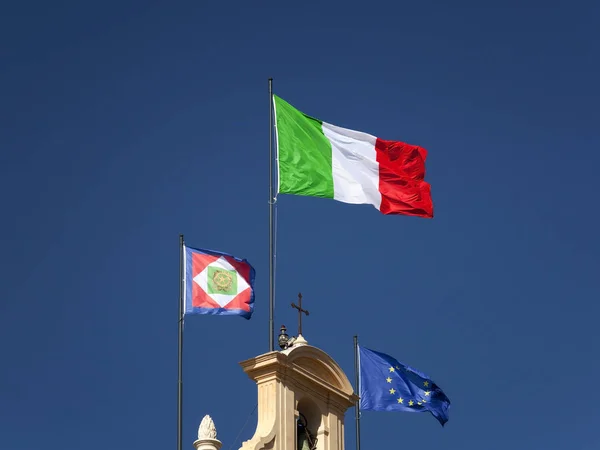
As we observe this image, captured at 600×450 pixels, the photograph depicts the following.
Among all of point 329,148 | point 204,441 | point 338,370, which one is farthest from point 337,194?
point 204,441

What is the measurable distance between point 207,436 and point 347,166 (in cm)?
986

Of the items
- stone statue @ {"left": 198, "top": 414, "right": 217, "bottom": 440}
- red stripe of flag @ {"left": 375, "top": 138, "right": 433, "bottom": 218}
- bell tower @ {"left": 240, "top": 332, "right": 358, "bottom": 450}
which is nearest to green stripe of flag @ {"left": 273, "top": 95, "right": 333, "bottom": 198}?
red stripe of flag @ {"left": 375, "top": 138, "right": 433, "bottom": 218}

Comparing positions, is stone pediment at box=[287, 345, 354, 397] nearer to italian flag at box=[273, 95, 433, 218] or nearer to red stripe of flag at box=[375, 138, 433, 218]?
italian flag at box=[273, 95, 433, 218]

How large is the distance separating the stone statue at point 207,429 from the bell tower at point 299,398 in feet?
2.77

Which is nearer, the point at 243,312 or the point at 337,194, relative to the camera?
the point at 243,312

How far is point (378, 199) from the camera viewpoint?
177 ft

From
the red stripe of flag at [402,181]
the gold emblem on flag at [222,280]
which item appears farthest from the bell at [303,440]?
the red stripe of flag at [402,181]

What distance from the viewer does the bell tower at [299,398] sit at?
4891cm

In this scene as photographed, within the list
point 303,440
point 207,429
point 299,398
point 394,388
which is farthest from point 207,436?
point 394,388

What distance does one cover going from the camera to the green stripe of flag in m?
52.0

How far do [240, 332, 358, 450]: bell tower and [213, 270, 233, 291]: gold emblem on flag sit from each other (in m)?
2.01

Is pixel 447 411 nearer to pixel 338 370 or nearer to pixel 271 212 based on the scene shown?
pixel 338 370

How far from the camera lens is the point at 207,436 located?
47875 millimetres

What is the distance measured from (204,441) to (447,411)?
34.0ft
